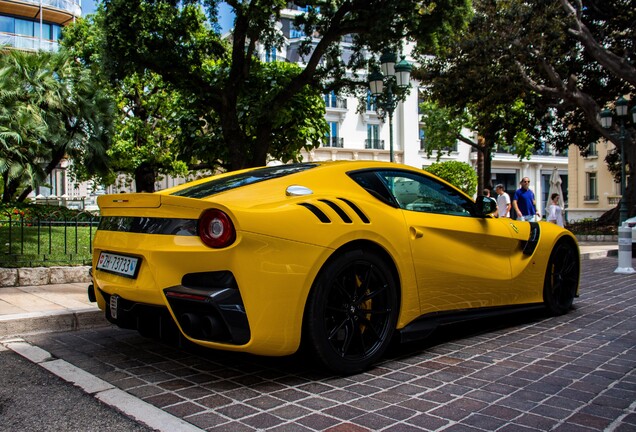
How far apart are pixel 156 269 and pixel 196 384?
781 mm

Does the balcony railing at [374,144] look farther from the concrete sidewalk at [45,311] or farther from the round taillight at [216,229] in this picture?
the round taillight at [216,229]

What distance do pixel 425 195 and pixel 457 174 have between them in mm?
44722

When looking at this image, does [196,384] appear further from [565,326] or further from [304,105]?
[304,105]

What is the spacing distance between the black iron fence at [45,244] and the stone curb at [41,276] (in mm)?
209

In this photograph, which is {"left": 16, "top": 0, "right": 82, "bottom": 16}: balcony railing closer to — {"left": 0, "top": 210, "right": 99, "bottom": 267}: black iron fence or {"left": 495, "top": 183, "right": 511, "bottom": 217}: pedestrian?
{"left": 0, "top": 210, "right": 99, "bottom": 267}: black iron fence

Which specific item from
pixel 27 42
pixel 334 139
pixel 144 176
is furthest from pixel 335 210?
pixel 334 139

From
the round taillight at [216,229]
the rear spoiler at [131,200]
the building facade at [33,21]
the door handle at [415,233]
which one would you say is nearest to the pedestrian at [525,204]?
the door handle at [415,233]

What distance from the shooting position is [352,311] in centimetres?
374

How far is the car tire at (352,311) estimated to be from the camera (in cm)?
353

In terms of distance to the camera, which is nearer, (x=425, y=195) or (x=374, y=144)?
(x=425, y=195)

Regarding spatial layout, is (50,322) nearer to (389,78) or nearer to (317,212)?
(317,212)

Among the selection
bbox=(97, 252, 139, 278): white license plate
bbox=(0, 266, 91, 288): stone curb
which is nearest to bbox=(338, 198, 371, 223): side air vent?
bbox=(97, 252, 139, 278): white license plate

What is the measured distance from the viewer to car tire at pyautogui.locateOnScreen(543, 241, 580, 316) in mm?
5652

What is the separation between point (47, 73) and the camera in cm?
1597
